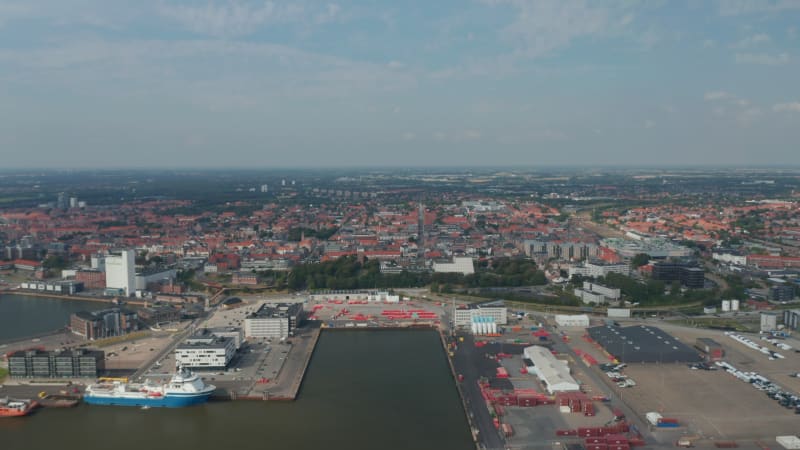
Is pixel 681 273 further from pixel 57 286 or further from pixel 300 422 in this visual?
pixel 57 286

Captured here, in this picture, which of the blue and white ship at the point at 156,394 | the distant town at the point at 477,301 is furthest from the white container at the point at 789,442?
the blue and white ship at the point at 156,394

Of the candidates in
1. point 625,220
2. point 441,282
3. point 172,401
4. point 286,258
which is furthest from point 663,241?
point 172,401

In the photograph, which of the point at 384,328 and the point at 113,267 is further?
the point at 113,267

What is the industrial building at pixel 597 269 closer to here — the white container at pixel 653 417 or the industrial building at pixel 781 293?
the industrial building at pixel 781 293

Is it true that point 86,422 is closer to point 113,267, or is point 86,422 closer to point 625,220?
point 113,267

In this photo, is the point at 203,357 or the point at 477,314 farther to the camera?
the point at 477,314

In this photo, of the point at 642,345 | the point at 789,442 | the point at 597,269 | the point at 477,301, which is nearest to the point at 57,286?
the point at 477,301
